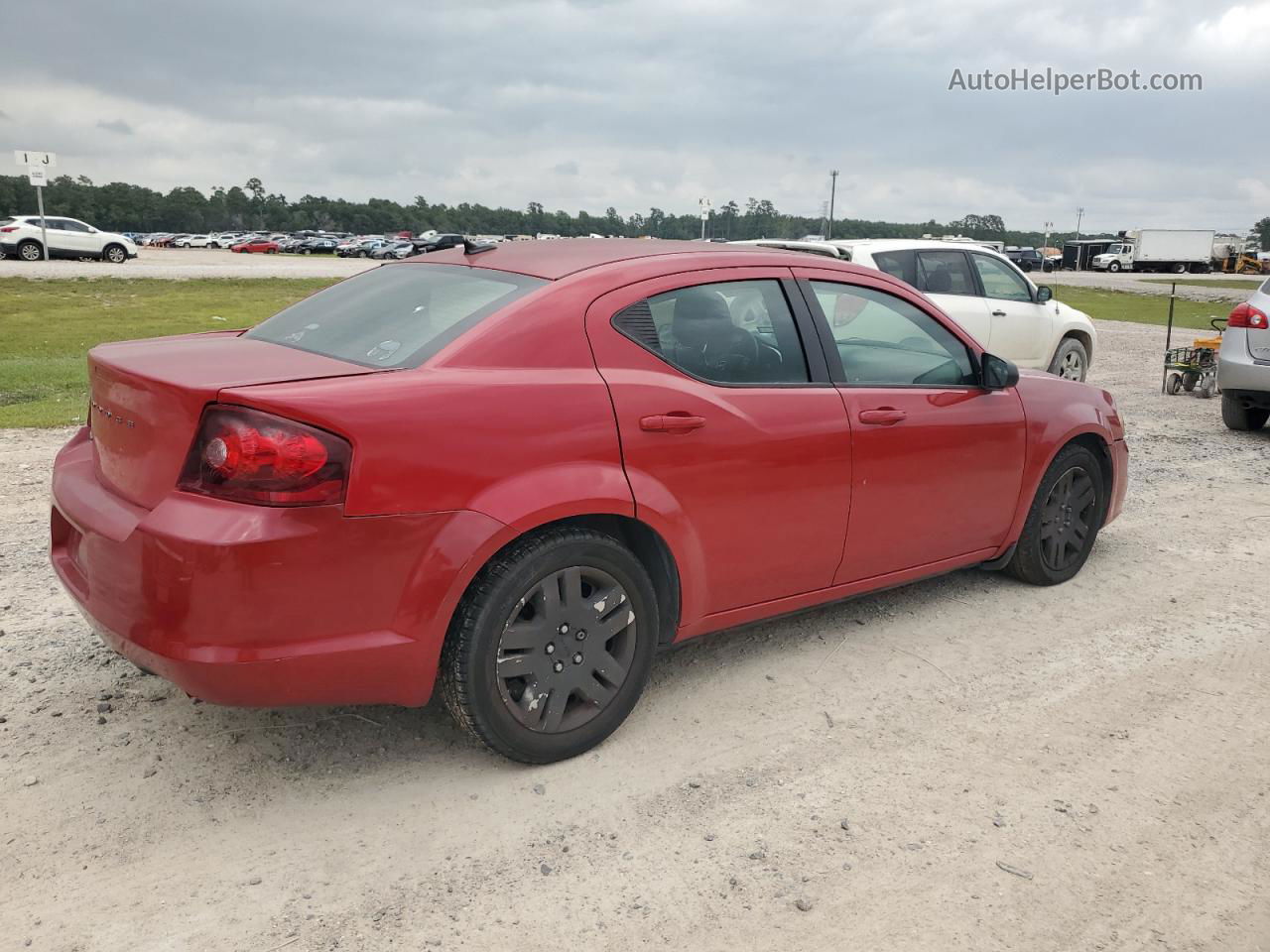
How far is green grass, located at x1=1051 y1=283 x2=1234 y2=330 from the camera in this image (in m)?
27.5

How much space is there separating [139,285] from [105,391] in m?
24.9

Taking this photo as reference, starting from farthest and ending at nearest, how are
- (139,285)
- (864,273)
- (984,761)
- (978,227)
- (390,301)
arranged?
1. (978,227)
2. (139,285)
3. (864,273)
4. (390,301)
5. (984,761)

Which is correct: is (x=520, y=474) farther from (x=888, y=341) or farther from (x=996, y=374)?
(x=996, y=374)

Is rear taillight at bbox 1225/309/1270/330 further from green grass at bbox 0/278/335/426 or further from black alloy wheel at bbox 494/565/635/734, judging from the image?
green grass at bbox 0/278/335/426

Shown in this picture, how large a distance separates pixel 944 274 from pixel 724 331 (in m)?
7.33

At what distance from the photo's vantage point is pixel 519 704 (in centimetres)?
329

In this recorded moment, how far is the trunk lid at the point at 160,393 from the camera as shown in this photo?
2.95 meters

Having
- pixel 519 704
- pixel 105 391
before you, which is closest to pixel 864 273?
pixel 519 704

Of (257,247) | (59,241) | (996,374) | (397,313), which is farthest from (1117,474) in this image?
(257,247)

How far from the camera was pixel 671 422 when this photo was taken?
351 centimetres

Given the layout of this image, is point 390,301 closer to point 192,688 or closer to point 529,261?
point 529,261

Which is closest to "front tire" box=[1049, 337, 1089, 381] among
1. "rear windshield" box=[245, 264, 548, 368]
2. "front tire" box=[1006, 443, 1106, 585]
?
"front tire" box=[1006, 443, 1106, 585]

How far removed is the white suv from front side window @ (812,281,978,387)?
38.1 meters

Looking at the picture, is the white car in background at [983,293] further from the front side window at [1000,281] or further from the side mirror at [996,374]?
the side mirror at [996,374]
